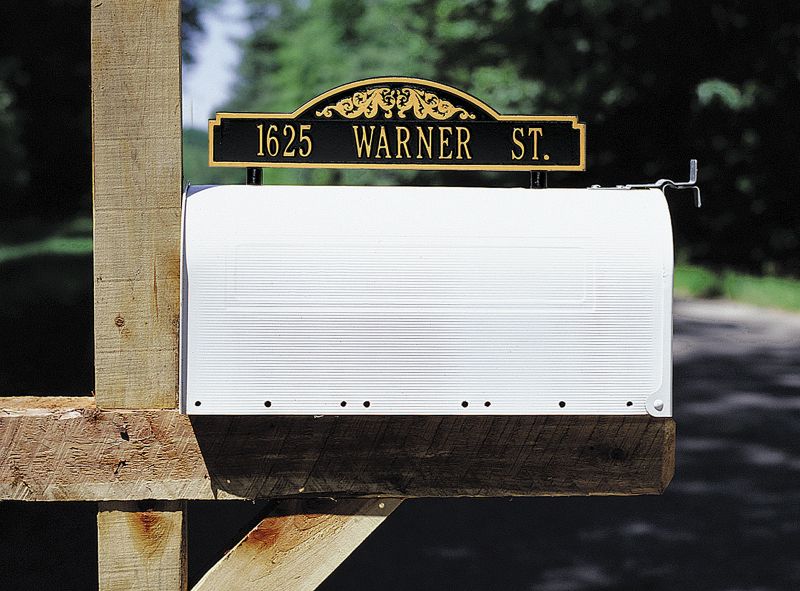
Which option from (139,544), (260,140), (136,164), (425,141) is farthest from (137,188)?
(139,544)

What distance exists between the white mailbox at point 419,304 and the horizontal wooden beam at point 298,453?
0.16 meters

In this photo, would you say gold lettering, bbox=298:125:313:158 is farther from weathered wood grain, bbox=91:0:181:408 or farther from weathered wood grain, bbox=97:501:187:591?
weathered wood grain, bbox=97:501:187:591

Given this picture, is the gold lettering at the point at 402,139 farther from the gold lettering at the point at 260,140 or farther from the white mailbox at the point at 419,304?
the gold lettering at the point at 260,140

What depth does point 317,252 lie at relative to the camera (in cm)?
203

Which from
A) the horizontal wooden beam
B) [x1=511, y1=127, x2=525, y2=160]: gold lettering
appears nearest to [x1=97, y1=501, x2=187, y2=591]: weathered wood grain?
the horizontal wooden beam

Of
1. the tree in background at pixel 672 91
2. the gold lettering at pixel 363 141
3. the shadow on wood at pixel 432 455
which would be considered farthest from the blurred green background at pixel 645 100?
the gold lettering at pixel 363 141

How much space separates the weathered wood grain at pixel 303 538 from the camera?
2.27m

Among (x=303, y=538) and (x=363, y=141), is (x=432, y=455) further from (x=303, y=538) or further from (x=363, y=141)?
(x=363, y=141)

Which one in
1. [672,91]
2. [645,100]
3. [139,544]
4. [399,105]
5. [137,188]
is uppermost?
[672,91]

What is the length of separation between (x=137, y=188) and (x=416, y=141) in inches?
19.7

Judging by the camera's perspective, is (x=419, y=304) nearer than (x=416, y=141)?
Yes

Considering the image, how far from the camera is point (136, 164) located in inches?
85.2

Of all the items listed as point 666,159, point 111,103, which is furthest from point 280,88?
point 111,103

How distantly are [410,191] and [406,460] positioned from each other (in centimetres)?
49
